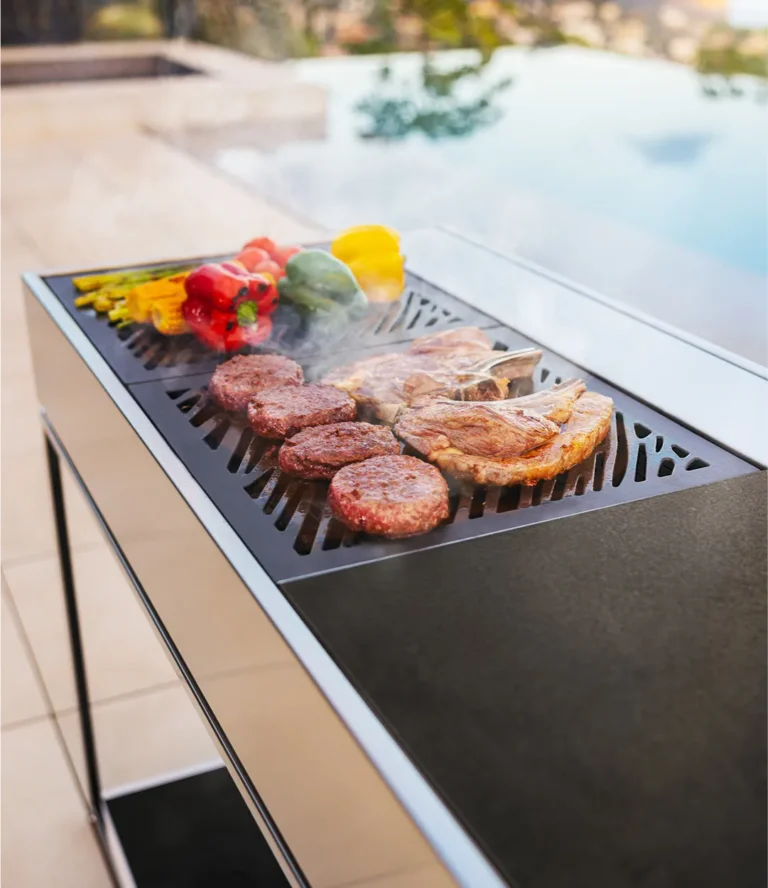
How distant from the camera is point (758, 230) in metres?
5.67

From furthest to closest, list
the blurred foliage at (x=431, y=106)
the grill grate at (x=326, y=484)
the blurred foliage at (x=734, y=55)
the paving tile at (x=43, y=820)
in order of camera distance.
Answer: the blurred foliage at (x=431, y=106) → the blurred foliage at (x=734, y=55) → the paving tile at (x=43, y=820) → the grill grate at (x=326, y=484)

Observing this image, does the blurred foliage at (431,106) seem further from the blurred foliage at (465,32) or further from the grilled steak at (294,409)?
the grilled steak at (294,409)

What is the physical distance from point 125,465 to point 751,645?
692 mm

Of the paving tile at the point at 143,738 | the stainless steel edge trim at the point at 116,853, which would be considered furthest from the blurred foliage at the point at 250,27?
the stainless steel edge trim at the point at 116,853

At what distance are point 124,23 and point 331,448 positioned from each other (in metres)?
7.69

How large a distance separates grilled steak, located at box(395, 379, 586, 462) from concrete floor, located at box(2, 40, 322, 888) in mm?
970

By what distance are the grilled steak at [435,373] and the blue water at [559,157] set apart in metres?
4.06

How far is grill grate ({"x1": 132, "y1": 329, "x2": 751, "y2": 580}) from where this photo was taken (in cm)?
83

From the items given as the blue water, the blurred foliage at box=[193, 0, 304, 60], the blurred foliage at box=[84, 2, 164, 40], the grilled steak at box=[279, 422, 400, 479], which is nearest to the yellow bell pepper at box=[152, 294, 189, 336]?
the grilled steak at box=[279, 422, 400, 479]

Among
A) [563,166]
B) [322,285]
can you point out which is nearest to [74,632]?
[322,285]

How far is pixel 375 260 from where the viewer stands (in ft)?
4.65

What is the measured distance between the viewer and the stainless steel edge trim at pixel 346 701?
0.56 metres

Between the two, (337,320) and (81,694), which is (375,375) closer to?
(337,320)

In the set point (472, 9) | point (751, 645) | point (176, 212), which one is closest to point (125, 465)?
point (751, 645)
